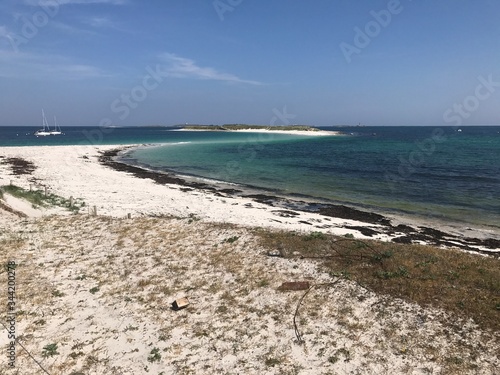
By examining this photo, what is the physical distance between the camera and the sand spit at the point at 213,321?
8281 mm

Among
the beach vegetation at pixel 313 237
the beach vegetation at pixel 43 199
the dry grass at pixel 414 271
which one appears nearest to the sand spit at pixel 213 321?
the dry grass at pixel 414 271

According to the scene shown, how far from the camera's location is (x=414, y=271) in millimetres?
11570

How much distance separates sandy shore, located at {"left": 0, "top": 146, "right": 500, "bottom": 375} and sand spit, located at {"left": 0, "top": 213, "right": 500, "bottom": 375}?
0.11 ft

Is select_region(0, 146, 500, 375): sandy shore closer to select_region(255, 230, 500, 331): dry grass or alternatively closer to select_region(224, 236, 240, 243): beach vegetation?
select_region(224, 236, 240, 243): beach vegetation

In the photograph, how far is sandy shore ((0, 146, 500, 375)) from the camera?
328 inches

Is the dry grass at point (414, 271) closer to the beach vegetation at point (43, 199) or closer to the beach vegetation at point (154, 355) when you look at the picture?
the beach vegetation at point (154, 355)

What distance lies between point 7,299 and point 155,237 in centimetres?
617

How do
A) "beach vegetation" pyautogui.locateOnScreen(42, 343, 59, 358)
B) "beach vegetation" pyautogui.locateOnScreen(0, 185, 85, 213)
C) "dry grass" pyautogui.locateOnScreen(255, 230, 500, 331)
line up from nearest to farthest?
"beach vegetation" pyautogui.locateOnScreen(42, 343, 59, 358) → "dry grass" pyautogui.locateOnScreen(255, 230, 500, 331) → "beach vegetation" pyautogui.locateOnScreen(0, 185, 85, 213)

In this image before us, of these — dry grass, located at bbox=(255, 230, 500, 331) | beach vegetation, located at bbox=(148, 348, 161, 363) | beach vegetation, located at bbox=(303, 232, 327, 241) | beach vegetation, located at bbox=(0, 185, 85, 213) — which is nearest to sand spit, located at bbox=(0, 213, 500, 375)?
beach vegetation, located at bbox=(148, 348, 161, 363)

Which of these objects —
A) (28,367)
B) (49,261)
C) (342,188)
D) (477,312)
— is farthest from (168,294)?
(342,188)

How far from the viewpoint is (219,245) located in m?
15.1

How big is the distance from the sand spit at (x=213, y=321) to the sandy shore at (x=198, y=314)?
3 centimetres

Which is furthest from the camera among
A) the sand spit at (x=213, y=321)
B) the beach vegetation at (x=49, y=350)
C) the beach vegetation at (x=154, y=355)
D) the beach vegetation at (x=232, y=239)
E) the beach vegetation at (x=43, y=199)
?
the beach vegetation at (x=43, y=199)

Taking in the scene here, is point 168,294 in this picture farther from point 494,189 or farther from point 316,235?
point 494,189
